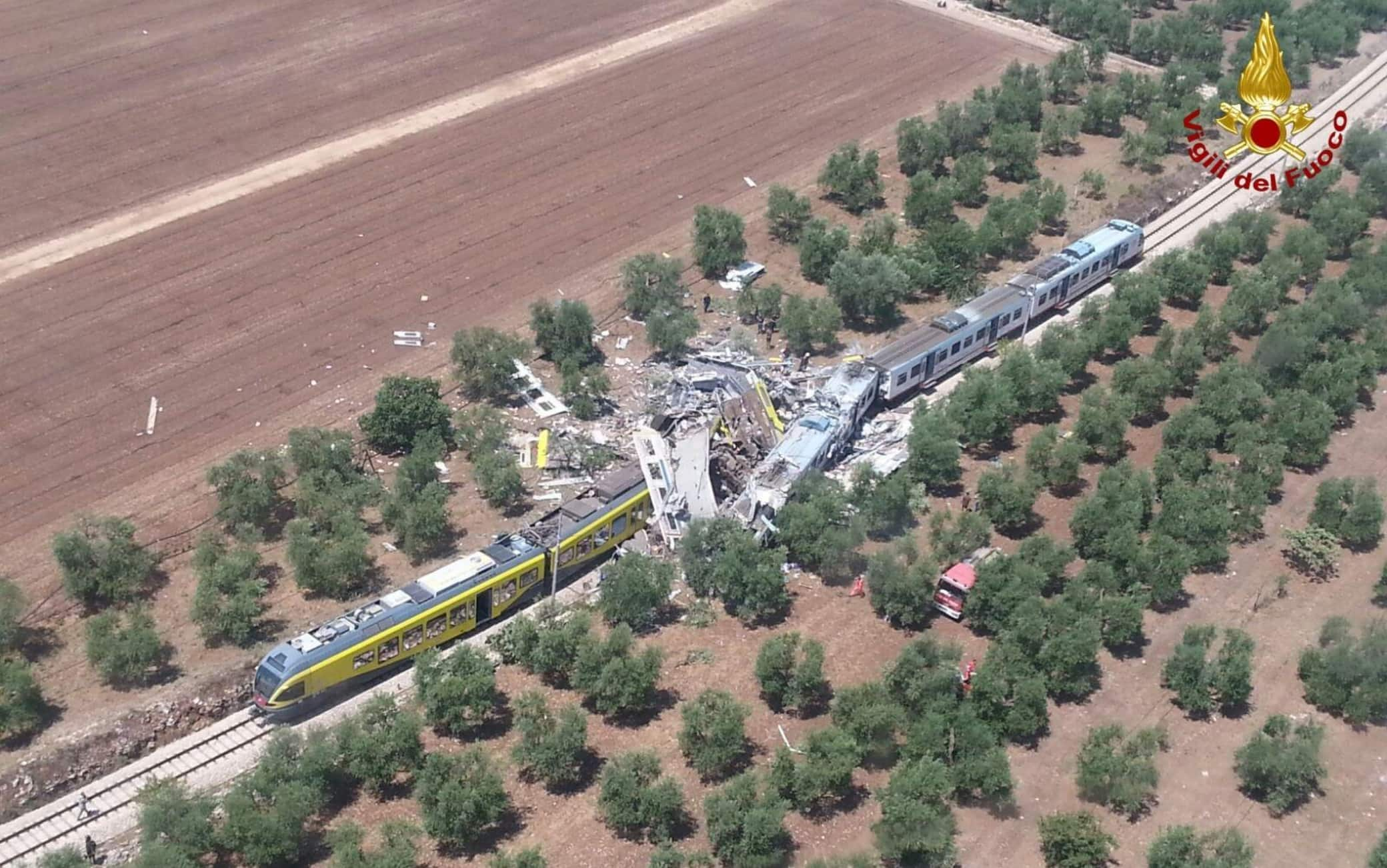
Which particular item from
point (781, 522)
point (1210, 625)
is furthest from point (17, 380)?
point (1210, 625)

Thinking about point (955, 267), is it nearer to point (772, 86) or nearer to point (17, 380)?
point (772, 86)

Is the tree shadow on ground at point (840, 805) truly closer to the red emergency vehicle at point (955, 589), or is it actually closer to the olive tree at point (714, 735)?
the olive tree at point (714, 735)

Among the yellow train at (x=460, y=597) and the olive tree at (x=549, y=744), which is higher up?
the yellow train at (x=460, y=597)

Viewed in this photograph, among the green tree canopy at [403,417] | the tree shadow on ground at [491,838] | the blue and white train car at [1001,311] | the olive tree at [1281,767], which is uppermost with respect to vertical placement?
the green tree canopy at [403,417]

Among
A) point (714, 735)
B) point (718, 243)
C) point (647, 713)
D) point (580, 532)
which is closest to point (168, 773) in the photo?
point (647, 713)

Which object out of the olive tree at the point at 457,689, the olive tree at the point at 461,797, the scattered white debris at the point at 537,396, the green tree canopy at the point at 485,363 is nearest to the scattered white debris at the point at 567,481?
the scattered white debris at the point at 537,396

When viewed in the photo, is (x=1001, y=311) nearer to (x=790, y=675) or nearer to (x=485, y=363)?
(x=485, y=363)

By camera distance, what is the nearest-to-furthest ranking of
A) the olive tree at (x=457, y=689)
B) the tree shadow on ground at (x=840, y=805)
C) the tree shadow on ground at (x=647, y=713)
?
the tree shadow on ground at (x=840, y=805) → the olive tree at (x=457, y=689) → the tree shadow on ground at (x=647, y=713)
